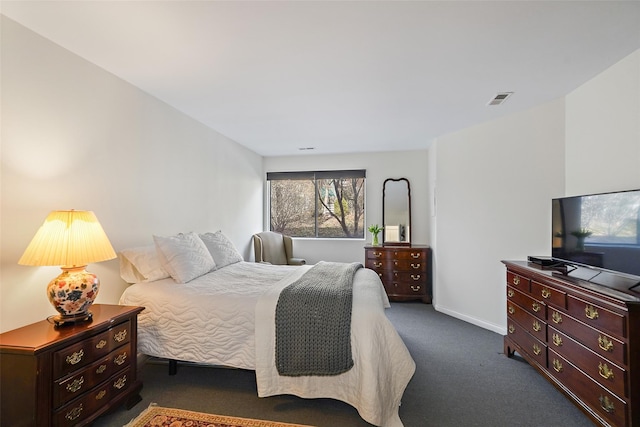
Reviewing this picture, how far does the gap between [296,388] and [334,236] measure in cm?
359

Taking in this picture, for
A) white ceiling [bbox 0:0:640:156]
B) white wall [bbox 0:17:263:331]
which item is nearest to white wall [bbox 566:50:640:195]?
white ceiling [bbox 0:0:640:156]

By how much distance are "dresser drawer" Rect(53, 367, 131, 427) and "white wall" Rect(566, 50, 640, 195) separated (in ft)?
12.4

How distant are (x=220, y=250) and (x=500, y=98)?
128 inches

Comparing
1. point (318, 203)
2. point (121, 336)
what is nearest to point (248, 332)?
point (121, 336)

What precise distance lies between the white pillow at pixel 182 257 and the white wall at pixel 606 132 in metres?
3.46

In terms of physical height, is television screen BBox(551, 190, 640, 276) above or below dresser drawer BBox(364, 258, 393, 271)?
above

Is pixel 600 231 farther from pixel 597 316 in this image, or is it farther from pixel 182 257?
pixel 182 257

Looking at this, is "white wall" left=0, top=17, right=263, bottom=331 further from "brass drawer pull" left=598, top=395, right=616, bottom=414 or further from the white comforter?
"brass drawer pull" left=598, top=395, right=616, bottom=414

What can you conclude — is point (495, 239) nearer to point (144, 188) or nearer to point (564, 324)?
point (564, 324)

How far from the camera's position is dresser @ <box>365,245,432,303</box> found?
14.6 feet

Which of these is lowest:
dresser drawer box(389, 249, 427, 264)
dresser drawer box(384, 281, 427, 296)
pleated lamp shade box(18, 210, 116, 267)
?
dresser drawer box(384, 281, 427, 296)

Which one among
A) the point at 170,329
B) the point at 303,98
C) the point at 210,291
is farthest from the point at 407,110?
the point at 170,329

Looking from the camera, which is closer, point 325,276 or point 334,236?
point 325,276

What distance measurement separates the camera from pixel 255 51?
200cm
